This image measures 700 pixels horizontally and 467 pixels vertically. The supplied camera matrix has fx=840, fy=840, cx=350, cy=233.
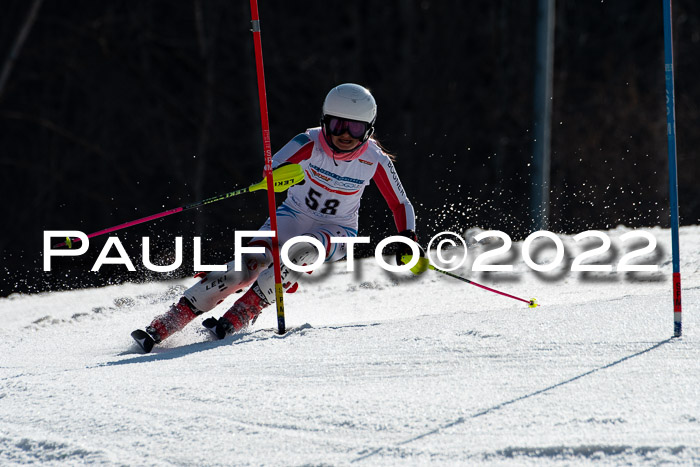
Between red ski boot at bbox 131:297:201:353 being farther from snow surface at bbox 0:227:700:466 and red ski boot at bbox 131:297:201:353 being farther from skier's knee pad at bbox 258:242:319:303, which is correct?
skier's knee pad at bbox 258:242:319:303

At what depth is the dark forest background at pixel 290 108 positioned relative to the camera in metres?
16.3

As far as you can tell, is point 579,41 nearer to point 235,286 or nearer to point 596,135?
point 596,135

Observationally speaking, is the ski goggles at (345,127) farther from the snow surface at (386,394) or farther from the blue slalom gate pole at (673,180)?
the blue slalom gate pole at (673,180)

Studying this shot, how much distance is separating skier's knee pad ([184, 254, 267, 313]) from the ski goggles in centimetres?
80

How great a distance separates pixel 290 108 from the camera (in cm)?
1788

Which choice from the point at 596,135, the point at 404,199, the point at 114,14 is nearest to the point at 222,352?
the point at 404,199

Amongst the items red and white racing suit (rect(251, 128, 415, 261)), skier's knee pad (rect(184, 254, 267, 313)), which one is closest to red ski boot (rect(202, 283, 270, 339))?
skier's knee pad (rect(184, 254, 267, 313))

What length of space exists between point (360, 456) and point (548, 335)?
1.30 meters

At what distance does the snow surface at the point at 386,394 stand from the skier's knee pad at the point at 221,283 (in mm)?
216

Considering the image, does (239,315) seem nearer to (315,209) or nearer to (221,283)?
(221,283)

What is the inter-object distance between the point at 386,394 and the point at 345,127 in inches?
81.9

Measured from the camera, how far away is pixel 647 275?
5.75 meters

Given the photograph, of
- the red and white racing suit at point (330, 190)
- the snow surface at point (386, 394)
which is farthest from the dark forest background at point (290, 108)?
the snow surface at point (386, 394)

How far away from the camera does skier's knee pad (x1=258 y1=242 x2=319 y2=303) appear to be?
443 cm
